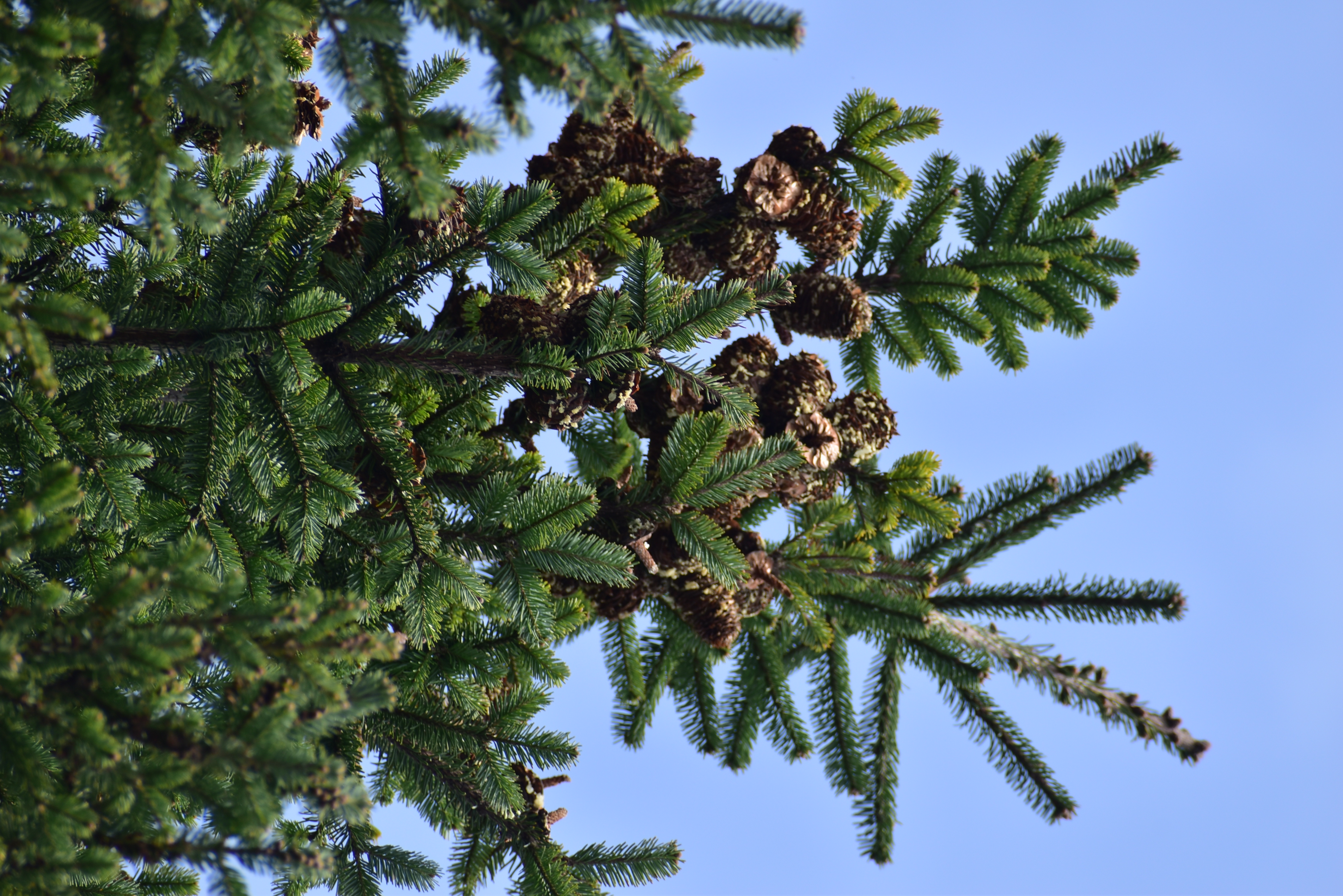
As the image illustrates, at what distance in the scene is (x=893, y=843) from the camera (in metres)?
3.77

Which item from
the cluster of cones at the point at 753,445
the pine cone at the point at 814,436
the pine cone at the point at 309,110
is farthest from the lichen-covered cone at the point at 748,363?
the pine cone at the point at 309,110

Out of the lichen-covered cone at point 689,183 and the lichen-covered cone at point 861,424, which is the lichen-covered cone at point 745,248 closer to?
the lichen-covered cone at point 689,183

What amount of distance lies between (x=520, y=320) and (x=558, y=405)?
277 mm

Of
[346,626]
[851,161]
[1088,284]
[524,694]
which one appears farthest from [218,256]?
[1088,284]

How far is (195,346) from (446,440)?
84cm

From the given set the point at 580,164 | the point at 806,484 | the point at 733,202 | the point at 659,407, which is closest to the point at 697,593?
the point at 806,484

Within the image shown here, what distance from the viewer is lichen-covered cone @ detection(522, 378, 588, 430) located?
256 cm

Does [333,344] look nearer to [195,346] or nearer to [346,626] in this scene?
[195,346]

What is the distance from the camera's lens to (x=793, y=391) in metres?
3.00

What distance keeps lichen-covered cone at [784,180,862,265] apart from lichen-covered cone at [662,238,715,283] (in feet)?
1.00

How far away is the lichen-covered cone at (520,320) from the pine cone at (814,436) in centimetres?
92

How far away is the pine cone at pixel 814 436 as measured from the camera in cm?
295

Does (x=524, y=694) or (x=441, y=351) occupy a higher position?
(x=441, y=351)

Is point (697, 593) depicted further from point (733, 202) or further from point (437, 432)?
point (733, 202)
